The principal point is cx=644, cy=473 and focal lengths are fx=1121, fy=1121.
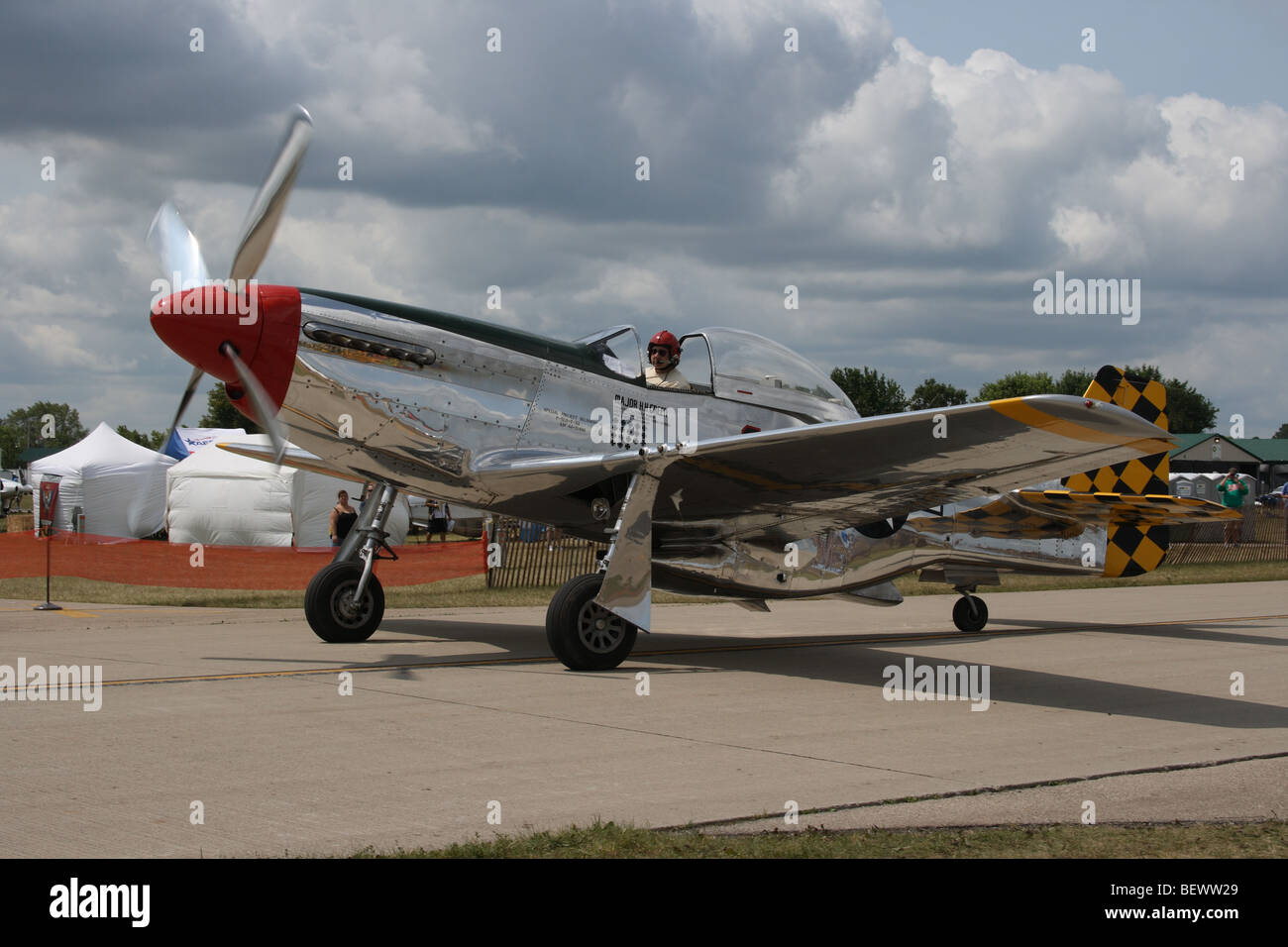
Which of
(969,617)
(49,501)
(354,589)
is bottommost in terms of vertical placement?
(969,617)

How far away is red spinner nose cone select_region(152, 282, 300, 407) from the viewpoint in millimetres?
7738

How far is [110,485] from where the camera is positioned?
2967 centimetres

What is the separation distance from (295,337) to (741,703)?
4.17 m

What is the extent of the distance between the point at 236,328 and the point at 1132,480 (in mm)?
10215

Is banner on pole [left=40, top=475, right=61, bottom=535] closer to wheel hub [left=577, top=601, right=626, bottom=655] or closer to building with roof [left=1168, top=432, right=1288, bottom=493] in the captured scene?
wheel hub [left=577, top=601, right=626, bottom=655]

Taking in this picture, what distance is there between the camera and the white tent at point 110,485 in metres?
29.3

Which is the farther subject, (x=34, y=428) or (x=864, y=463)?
(x=34, y=428)

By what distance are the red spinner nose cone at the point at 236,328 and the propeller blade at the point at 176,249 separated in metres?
0.51

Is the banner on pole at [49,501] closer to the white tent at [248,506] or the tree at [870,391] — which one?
the white tent at [248,506]

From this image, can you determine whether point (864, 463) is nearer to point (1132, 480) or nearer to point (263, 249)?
point (263, 249)

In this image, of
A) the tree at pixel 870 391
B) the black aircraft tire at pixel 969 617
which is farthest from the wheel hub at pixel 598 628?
the tree at pixel 870 391

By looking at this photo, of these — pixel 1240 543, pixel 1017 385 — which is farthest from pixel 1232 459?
pixel 1240 543
